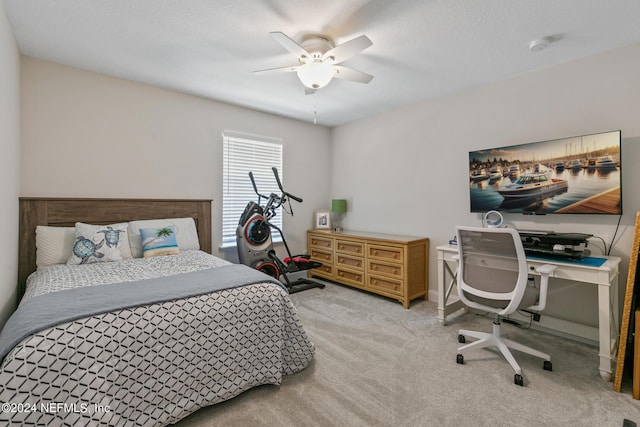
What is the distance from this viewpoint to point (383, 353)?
2322 mm

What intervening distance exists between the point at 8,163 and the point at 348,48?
8.37ft

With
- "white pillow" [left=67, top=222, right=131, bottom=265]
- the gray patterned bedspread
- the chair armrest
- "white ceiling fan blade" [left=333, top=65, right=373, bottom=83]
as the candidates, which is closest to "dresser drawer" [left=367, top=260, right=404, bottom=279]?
the chair armrest

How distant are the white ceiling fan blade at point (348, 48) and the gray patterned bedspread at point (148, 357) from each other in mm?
1727

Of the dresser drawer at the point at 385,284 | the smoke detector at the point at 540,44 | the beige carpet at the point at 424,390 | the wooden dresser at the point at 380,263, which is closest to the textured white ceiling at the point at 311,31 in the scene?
the smoke detector at the point at 540,44

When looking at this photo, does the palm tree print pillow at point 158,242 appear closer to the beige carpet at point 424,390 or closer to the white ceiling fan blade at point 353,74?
the beige carpet at point 424,390

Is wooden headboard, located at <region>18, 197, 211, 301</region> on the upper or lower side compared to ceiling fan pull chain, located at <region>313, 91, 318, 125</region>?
lower

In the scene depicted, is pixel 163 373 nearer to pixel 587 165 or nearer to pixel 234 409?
pixel 234 409

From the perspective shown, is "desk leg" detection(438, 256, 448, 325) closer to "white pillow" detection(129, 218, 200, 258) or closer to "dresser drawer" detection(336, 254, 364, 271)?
"dresser drawer" detection(336, 254, 364, 271)

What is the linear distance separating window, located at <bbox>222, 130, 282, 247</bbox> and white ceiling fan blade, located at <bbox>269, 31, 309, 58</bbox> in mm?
2067

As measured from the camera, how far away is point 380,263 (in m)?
3.60

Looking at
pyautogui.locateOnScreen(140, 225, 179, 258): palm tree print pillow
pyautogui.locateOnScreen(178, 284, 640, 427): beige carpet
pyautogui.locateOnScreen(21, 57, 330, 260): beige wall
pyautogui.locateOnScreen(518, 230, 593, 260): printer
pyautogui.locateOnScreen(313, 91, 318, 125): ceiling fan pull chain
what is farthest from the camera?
pyautogui.locateOnScreen(313, 91, 318, 125): ceiling fan pull chain

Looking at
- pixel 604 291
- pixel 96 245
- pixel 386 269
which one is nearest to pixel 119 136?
pixel 96 245

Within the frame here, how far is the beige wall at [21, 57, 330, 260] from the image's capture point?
2.69 meters

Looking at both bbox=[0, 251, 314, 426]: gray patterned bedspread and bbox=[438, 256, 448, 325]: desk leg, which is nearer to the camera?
bbox=[0, 251, 314, 426]: gray patterned bedspread
